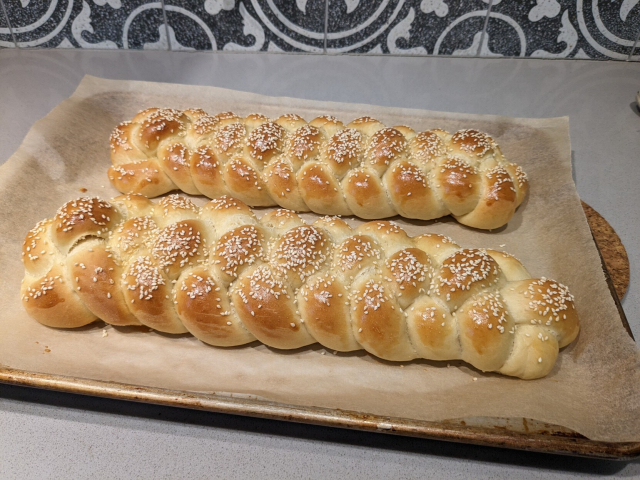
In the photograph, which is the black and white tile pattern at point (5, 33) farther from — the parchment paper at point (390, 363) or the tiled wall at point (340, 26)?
the parchment paper at point (390, 363)

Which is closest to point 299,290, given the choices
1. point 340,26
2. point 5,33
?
point 340,26

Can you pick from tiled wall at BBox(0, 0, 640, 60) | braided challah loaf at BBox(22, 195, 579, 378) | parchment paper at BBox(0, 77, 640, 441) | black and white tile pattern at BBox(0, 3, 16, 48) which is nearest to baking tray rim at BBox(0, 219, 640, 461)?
parchment paper at BBox(0, 77, 640, 441)

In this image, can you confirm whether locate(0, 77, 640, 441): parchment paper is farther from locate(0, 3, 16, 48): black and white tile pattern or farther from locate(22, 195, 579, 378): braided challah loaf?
locate(0, 3, 16, 48): black and white tile pattern

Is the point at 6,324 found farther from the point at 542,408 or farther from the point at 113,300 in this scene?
the point at 542,408

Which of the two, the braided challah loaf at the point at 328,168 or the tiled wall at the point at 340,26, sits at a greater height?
the tiled wall at the point at 340,26

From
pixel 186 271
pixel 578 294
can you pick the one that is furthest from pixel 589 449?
pixel 186 271

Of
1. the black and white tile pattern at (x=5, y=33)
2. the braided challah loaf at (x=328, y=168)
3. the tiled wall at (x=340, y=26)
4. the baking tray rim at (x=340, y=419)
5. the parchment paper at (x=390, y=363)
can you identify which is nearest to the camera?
the baking tray rim at (x=340, y=419)

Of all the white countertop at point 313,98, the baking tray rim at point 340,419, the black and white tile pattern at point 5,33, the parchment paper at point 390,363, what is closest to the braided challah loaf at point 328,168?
the parchment paper at point 390,363
